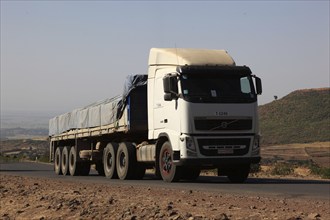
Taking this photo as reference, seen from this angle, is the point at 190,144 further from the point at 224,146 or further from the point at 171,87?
the point at 171,87

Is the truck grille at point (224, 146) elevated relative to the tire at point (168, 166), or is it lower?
elevated

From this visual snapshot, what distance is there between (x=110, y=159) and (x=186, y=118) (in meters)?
6.20

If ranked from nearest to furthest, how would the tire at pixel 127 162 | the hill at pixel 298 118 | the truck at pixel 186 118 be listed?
the truck at pixel 186 118 < the tire at pixel 127 162 < the hill at pixel 298 118

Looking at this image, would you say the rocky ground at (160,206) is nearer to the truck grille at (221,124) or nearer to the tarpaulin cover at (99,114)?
the truck grille at (221,124)

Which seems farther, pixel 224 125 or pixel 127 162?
pixel 127 162

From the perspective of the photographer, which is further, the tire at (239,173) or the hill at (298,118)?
the hill at (298,118)

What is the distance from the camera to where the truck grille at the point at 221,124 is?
17297 mm

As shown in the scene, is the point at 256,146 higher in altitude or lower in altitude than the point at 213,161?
higher

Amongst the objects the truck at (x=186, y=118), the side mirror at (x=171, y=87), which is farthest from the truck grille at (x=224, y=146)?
the side mirror at (x=171, y=87)

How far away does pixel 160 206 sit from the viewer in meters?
10.7

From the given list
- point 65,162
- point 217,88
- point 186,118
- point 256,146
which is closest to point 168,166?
point 186,118

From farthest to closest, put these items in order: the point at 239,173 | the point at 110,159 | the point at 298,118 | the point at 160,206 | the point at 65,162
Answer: the point at 298,118
the point at 65,162
the point at 110,159
the point at 239,173
the point at 160,206

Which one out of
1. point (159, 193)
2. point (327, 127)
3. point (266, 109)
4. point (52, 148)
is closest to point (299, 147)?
point (327, 127)

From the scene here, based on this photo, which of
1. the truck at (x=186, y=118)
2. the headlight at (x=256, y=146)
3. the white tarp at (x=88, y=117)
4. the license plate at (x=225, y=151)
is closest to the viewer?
the truck at (x=186, y=118)
